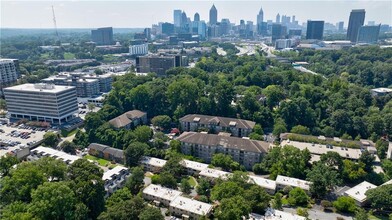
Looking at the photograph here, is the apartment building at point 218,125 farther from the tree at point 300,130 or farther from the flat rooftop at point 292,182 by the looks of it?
the flat rooftop at point 292,182

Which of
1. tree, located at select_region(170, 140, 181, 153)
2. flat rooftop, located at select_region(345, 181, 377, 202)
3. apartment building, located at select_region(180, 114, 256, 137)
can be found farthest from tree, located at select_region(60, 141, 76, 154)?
flat rooftop, located at select_region(345, 181, 377, 202)

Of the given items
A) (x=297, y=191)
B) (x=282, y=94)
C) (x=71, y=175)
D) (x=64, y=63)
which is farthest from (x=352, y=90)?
(x=64, y=63)

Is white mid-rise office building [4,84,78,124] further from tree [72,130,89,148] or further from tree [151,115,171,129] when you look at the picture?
tree [151,115,171,129]

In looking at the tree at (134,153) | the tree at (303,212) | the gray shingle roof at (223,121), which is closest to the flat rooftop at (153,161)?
the tree at (134,153)

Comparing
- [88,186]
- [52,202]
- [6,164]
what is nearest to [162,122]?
[6,164]

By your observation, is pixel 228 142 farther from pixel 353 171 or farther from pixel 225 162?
pixel 353 171

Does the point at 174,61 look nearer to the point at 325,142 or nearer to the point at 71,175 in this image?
the point at 325,142
